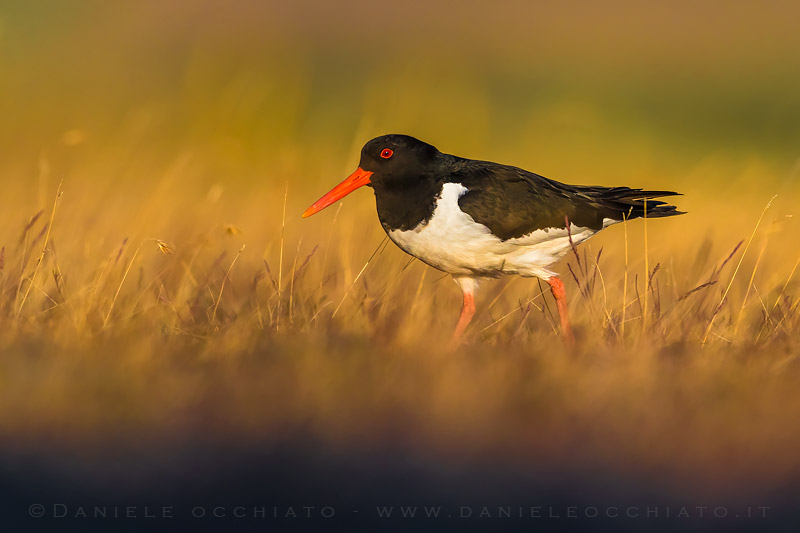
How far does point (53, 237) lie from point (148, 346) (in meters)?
2.11

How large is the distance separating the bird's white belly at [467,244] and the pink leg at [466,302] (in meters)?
0.09

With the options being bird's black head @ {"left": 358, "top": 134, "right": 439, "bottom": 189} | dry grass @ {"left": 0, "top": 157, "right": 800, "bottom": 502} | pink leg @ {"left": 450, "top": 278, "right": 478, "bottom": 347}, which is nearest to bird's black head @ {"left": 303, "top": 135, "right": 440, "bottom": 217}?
bird's black head @ {"left": 358, "top": 134, "right": 439, "bottom": 189}

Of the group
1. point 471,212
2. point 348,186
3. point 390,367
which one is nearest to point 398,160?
point 348,186

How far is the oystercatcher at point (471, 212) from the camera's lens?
5.08 m

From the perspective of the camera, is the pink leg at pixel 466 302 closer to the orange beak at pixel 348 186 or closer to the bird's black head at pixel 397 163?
the bird's black head at pixel 397 163

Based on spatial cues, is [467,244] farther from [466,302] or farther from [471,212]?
[466,302]

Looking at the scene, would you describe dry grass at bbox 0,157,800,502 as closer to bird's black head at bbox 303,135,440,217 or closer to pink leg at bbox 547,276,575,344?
pink leg at bbox 547,276,575,344

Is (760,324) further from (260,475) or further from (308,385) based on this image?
(260,475)

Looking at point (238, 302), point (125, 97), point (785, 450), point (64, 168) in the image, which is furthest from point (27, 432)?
point (125, 97)

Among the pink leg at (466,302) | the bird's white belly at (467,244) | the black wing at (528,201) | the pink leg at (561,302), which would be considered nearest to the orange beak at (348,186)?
the bird's white belly at (467,244)

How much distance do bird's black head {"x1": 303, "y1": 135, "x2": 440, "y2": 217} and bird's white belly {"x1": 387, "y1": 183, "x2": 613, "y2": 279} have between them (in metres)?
0.20

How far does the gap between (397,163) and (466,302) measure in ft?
2.79

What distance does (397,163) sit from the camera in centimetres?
529

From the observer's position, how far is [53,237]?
593cm
